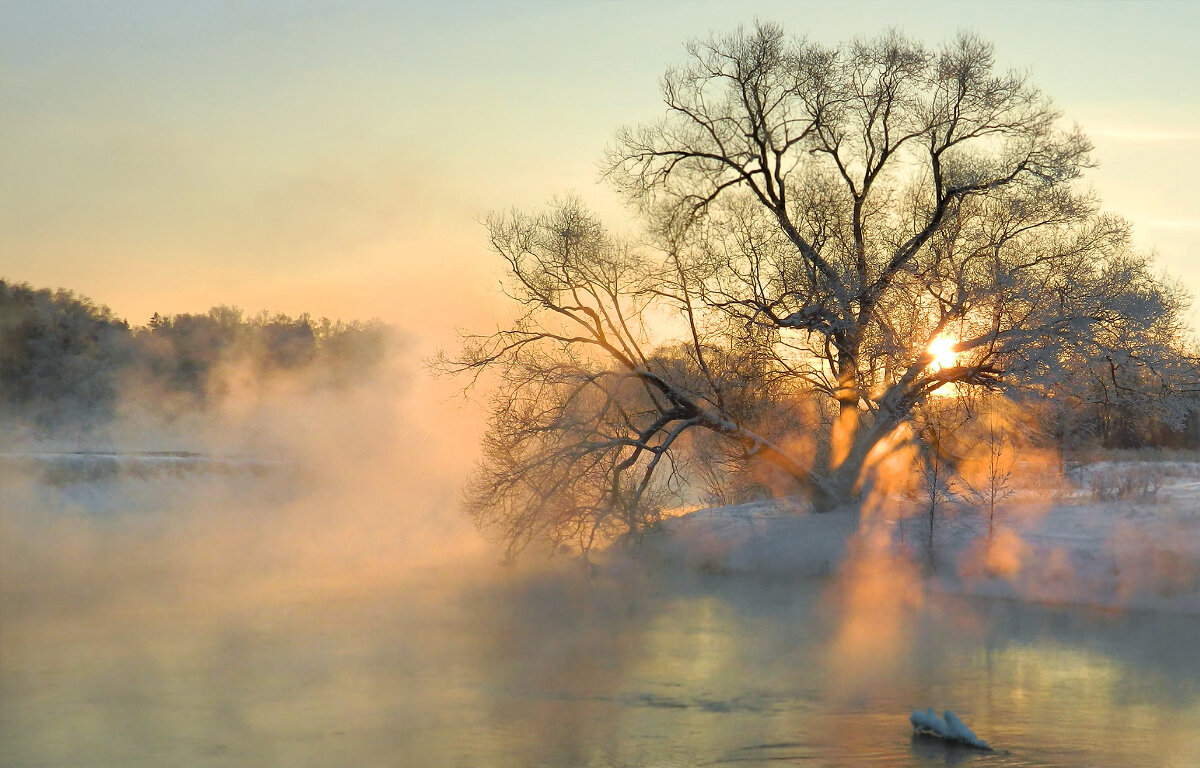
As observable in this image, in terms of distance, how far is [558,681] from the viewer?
15961 millimetres

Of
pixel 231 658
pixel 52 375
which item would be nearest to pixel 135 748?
pixel 231 658

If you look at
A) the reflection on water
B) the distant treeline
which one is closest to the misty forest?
the reflection on water

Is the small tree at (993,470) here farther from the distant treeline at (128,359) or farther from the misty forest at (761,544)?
the distant treeline at (128,359)

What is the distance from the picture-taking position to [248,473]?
42.5 meters

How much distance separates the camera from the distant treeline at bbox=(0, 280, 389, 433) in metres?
54.6

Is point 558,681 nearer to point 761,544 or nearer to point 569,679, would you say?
point 569,679

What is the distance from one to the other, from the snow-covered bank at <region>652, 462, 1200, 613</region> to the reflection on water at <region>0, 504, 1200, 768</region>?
94cm

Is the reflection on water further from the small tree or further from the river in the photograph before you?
the small tree

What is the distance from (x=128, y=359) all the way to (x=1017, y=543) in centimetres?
5132

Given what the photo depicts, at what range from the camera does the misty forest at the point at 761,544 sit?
13750 millimetres

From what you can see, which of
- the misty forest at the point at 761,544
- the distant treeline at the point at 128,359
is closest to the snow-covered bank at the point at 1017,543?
the misty forest at the point at 761,544

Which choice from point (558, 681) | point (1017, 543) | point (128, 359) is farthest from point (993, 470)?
point (128, 359)

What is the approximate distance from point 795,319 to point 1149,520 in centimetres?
780

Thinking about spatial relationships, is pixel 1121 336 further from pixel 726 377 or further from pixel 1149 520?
pixel 726 377
